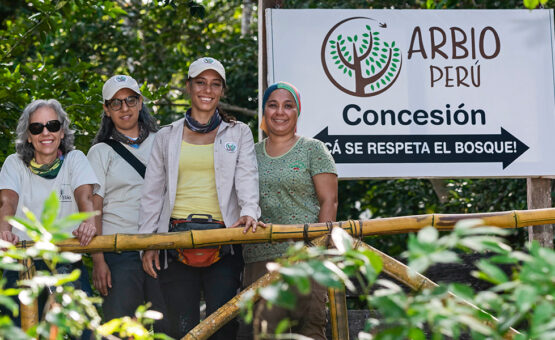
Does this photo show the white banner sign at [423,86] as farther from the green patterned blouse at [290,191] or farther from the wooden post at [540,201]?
the green patterned blouse at [290,191]

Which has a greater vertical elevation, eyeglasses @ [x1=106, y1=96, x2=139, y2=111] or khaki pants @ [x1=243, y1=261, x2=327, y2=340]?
eyeglasses @ [x1=106, y1=96, x2=139, y2=111]

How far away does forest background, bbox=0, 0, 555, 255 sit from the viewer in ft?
16.2

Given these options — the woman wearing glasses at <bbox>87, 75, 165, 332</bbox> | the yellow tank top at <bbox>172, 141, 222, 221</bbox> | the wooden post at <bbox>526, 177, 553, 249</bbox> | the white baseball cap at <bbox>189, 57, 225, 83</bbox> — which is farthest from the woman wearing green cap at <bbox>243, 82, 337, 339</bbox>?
the wooden post at <bbox>526, 177, 553, 249</bbox>

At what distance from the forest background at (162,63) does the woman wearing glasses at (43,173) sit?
1.43 m

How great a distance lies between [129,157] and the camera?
11.8 feet

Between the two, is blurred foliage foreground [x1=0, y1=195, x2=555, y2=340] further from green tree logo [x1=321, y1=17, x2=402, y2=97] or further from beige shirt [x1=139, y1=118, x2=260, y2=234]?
green tree logo [x1=321, y1=17, x2=402, y2=97]

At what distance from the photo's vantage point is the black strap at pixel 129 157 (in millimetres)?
3576

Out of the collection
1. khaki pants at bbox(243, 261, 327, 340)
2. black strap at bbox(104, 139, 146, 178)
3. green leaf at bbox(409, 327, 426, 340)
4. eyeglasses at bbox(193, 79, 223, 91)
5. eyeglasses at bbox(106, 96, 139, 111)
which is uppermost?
eyeglasses at bbox(193, 79, 223, 91)

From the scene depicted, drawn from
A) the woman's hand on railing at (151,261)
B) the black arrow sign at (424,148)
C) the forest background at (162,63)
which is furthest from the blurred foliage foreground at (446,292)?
the forest background at (162,63)

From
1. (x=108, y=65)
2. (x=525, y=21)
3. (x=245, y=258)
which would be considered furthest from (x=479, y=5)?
(x=245, y=258)

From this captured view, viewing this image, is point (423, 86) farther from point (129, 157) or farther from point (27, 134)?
point (27, 134)

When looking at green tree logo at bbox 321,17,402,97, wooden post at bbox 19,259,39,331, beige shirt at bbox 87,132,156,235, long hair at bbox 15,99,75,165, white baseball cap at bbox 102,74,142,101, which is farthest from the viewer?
green tree logo at bbox 321,17,402,97

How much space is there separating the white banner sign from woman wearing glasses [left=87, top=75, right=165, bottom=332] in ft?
4.58

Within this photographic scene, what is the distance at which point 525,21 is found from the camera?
202 inches
